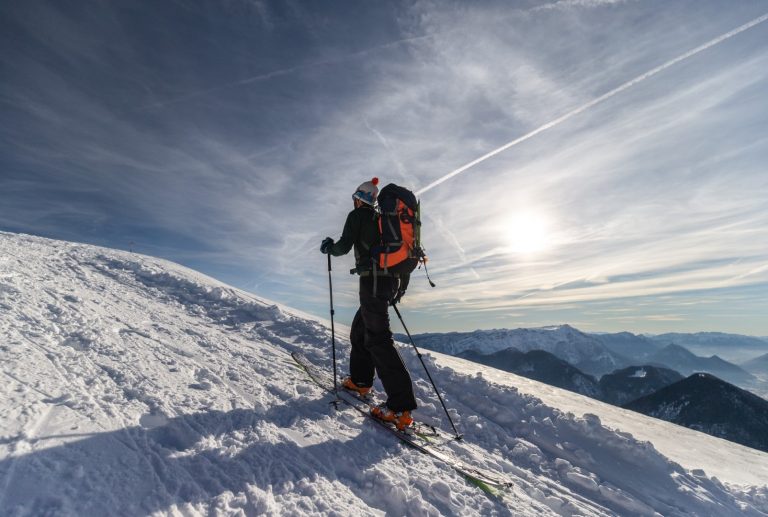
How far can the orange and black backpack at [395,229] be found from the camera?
5992mm

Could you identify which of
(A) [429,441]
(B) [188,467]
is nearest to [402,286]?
(A) [429,441]

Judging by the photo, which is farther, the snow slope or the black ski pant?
the black ski pant

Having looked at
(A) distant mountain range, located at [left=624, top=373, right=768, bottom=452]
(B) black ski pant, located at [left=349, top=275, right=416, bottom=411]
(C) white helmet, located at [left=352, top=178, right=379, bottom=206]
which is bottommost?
(A) distant mountain range, located at [left=624, top=373, right=768, bottom=452]

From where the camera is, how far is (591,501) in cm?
490

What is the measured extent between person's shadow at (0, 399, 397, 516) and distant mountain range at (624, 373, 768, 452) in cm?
20568

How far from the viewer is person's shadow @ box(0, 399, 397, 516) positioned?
2815mm

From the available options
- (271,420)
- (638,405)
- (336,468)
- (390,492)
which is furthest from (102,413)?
(638,405)

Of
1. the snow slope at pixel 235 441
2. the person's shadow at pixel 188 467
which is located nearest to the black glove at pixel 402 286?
the snow slope at pixel 235 441

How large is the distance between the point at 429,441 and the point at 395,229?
10.6ft

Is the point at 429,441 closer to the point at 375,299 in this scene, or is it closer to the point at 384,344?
the point at 384,344

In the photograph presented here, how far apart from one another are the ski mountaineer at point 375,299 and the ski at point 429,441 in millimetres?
209

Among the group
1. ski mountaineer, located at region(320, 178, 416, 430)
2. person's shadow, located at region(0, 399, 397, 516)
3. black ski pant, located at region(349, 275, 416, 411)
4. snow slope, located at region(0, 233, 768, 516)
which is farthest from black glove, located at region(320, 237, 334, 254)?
person's shadow, located at region(0, 399, 397, 516)

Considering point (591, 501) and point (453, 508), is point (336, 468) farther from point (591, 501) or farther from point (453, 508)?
→ point (591, 501)

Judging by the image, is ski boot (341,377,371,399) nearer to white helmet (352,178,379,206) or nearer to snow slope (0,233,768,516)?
snow slope (0,233,768,516)
